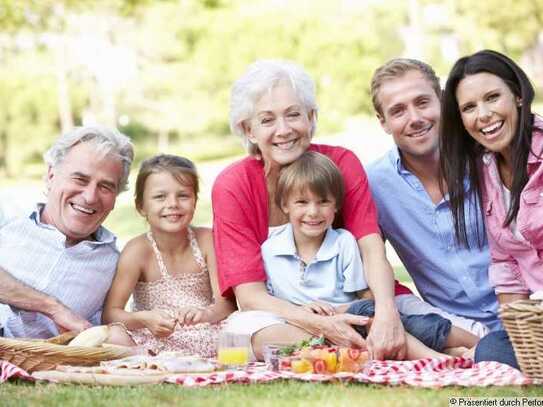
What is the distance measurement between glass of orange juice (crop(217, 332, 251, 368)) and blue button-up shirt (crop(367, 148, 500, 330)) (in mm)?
1155

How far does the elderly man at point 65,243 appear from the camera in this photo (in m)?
5.01

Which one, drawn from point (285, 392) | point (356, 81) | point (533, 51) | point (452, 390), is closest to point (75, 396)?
point (285, 392)

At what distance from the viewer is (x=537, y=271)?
15.4 ft

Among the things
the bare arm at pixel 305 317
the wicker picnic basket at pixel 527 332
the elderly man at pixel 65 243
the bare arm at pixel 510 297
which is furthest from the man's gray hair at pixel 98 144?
the wicker picnic basket at pixel 527 332

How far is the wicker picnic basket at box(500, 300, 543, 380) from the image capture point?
3.94 m

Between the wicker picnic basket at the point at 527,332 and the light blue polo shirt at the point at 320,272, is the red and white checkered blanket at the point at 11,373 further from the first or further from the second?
the wicker picnic basket at the point at 527,332

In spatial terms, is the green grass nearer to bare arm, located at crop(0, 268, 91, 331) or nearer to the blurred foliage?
bare arm, located at crop(0, 268, 91, 331)

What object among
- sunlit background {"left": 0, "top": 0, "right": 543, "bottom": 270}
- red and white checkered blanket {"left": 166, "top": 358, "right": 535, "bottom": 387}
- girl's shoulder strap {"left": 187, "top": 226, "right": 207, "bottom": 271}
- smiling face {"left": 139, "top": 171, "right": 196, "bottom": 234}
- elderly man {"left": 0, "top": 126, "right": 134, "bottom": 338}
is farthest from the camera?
sunlit background {"left": 0, "top": 0, "right": 543, "bottom": 270}

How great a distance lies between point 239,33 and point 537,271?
22.6 m

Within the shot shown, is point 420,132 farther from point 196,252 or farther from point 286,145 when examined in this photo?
point 196,252

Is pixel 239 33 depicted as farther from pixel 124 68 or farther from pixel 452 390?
pixel 452 390

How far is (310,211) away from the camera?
4938 millimetres

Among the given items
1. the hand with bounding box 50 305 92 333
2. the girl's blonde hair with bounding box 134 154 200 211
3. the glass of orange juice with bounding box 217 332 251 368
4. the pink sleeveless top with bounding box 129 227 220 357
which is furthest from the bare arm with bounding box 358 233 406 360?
the hand with bounding box 50 305 92 333

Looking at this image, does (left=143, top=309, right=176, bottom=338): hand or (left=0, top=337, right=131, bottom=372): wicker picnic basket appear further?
(left=143, top=309, right=176, bottom=338): hand
